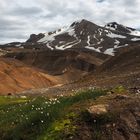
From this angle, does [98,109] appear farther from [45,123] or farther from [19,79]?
[19,79]

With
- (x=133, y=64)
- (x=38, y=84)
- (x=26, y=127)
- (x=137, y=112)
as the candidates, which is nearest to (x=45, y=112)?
(x=26, y=127)

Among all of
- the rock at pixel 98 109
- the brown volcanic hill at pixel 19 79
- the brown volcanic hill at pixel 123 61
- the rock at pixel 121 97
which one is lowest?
the brown volcanic hill at pixel 19 79

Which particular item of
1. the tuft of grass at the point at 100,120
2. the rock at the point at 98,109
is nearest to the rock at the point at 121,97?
the rock at the point at 98,109

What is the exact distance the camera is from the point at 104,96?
17703mm

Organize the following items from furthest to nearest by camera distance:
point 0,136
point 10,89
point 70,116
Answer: point 10,89, point 0,136, point 70,116

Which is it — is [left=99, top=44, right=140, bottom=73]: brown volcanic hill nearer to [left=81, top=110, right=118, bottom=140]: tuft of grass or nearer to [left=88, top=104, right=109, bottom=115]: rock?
[left=88, top=104, right=109, bottom=115]: rock

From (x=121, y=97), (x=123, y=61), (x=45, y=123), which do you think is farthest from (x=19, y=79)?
(x=45, y=123)

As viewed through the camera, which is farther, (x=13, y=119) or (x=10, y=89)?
(x=10, y=89)

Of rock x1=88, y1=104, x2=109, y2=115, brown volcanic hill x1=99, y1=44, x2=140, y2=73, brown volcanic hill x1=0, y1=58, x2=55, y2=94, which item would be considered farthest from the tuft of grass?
brown volcanic hill x1=0, y1=58, x2=55, y2=94

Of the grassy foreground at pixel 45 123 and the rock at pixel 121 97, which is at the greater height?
the rock at pixel 121 97

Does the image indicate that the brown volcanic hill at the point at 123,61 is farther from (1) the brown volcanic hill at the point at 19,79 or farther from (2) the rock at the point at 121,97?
(2) the rock at the point at 121,97

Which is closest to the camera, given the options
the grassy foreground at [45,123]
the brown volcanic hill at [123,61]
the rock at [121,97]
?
the grassy foreground at [45,123]

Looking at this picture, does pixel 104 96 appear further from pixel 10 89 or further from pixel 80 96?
pixel 10 89

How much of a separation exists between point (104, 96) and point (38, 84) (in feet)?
362
